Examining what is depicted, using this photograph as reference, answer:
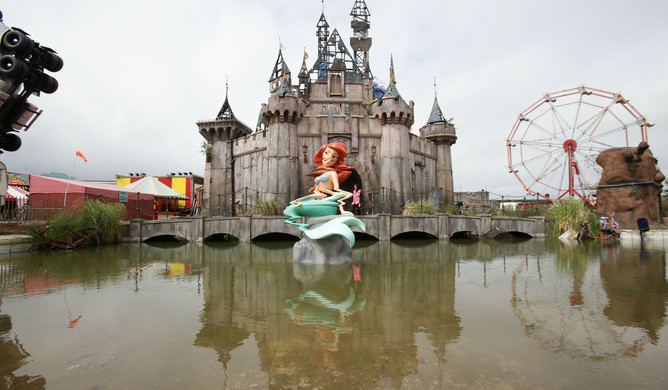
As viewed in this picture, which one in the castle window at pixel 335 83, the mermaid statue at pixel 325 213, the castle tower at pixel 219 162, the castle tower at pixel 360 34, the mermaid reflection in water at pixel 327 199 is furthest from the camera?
the castle tower at pixel 360 34

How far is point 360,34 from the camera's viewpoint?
4134 centimetres

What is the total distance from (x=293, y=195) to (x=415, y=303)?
17374 mm

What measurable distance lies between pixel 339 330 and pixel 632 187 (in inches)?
937

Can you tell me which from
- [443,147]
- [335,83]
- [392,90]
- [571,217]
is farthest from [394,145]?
[571,217]

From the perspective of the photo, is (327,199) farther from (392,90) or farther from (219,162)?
(219,162)

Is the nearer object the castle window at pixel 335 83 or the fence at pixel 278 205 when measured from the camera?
the fence at pixel 278 205

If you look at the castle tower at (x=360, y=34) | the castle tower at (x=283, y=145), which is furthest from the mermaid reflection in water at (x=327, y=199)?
the castle tower at (x=360, y=34)

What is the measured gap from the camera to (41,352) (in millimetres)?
3871

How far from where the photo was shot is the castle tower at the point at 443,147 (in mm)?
28984

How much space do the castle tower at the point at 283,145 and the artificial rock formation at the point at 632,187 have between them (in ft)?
63.8

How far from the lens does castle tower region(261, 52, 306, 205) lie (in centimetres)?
2245

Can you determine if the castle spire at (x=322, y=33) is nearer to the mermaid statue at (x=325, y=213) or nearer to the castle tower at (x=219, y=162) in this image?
the castle tower at (x=219, y=162)

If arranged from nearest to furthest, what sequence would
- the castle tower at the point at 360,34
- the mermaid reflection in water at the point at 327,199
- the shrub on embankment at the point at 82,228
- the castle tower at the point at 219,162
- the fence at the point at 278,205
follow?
1. the mermaid reflection in water at the point at 327,199
2. the shrub on embankment at the point at 82,228
3. the fence at the point at 278,205
4. the castle tower at the point at 219,162
5. the castle tower at the point at 360,34

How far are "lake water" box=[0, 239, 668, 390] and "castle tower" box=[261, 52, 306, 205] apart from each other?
13897 millimetres
